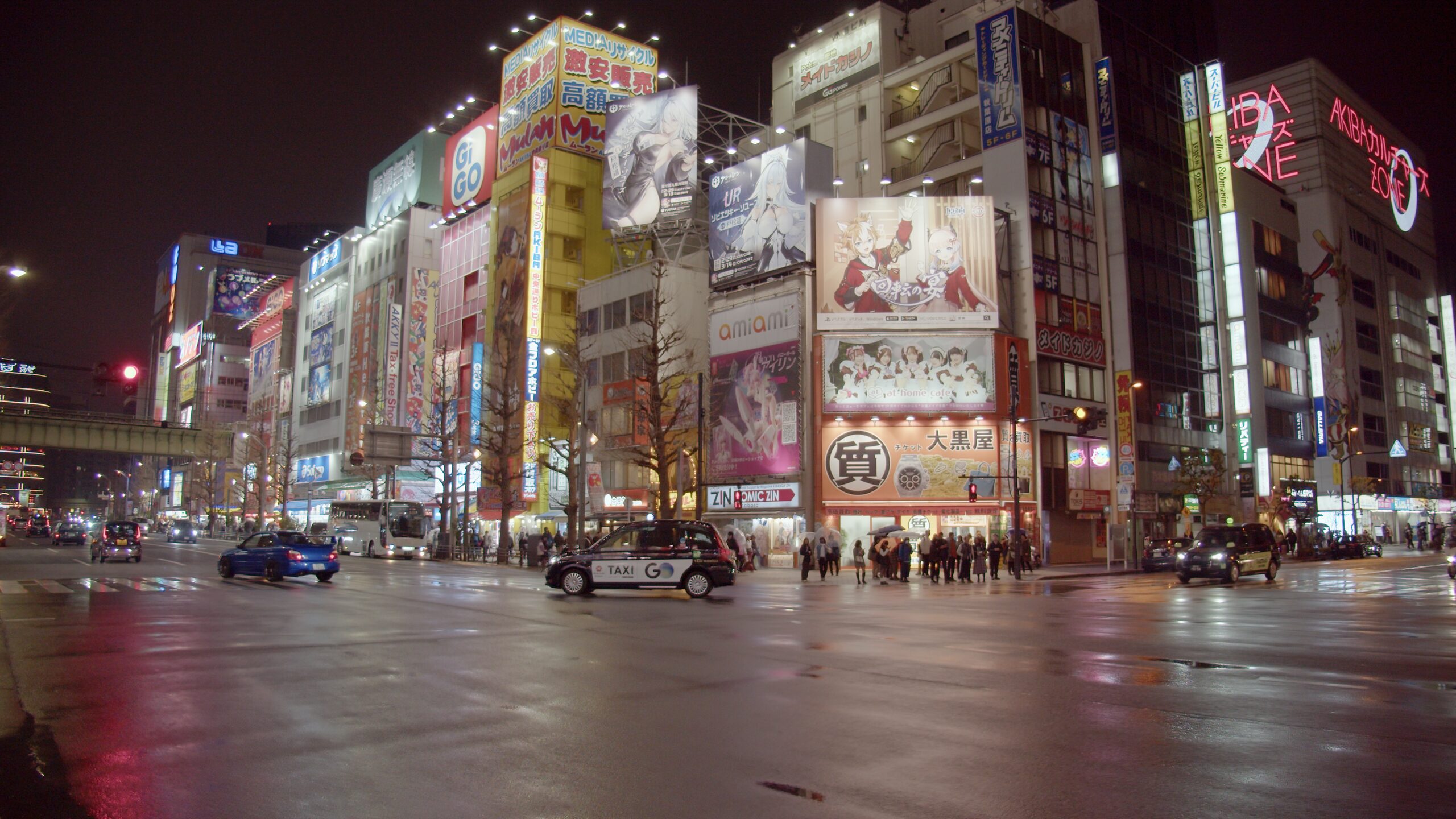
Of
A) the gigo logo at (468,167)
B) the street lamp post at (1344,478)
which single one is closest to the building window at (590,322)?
the gigo logo at (468,167)

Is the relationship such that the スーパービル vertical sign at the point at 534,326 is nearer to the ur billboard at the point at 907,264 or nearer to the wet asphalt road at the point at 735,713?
the ur billboard at the point at 907,264

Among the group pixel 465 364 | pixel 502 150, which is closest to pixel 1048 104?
pixel 502 150

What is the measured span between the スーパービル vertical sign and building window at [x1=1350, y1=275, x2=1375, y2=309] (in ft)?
214

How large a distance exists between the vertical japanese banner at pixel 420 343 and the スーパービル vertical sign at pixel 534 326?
19382mm

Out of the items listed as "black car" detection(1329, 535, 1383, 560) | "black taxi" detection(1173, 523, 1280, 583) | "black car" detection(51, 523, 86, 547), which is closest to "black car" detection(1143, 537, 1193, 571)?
"black taxi" detection(1173, 523, 1280, 583)

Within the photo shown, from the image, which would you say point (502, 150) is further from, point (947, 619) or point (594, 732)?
point (594, 732)

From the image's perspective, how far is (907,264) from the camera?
4453cm

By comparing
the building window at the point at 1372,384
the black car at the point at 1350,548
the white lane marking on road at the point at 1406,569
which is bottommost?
the white lane marking on road at the point at 1406,569

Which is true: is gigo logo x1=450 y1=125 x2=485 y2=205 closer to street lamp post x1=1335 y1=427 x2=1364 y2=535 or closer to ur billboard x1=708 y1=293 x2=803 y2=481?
ur billboard x1=708 y1=293 x2=803 y2=481

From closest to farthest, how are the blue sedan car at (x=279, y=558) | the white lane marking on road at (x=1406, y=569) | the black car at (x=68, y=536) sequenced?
the blue sedan car at (x=279, y=558) < the white lane marking on road at (x=1406, y=569) < the black car at (x=68, y=536)

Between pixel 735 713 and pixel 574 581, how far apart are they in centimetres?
1571

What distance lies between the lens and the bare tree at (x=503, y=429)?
4869cm

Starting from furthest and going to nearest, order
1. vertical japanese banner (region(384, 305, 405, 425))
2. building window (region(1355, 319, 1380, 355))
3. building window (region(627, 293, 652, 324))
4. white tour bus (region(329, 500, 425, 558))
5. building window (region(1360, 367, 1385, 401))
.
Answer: vertical japanese banner (region(384, 305, 405, 425)), building window (region(1355, 319, 1380, 355)), building window (region(1360, 367, 1385, 401)), white tour bus (region(329, 500, 425, 558)), building window (region(627, 293, 652, 324))

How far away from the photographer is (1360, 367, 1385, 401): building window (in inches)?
3081
